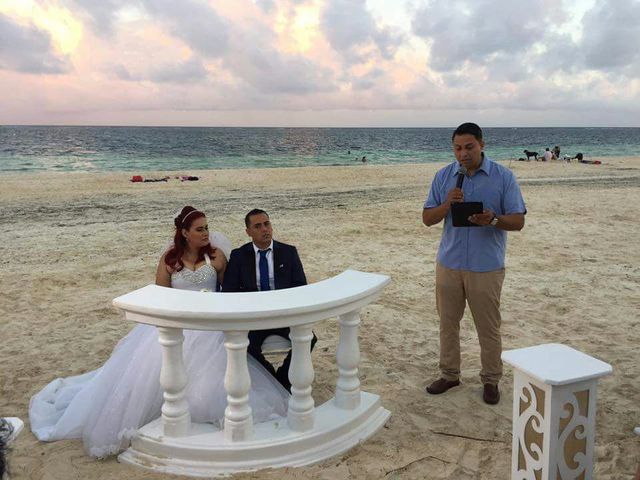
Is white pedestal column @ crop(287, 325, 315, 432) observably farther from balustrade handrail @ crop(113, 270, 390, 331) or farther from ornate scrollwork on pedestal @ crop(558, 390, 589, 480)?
ornate scrollwork on pedestal @ crop(558, 390, 589, 480)

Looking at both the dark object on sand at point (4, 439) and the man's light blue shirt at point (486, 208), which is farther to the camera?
the man's light blue shirt at point (486, 208)

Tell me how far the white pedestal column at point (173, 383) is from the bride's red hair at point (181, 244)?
4.03ft

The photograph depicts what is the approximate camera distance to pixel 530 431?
2.80 metres

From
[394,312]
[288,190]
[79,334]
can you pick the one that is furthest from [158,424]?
[288,190]

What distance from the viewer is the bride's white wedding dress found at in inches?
139

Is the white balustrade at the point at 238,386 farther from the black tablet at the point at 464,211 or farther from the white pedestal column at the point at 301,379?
the black tablet at the point at 464,211

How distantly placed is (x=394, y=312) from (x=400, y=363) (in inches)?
57.8

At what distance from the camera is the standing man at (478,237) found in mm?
4059

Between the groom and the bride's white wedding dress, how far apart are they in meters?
0.44

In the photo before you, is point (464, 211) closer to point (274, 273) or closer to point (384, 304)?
point (274, 273)

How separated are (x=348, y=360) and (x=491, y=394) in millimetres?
1361

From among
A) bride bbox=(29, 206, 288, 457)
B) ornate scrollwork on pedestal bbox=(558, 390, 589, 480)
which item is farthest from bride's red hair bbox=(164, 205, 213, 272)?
ornate scrollwork on pedestal bbox=(558, 390, 589, 480)

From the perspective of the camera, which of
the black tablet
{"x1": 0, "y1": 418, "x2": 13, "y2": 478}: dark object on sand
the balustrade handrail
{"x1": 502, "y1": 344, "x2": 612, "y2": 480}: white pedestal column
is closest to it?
{"x1": 0, "y1": 418, "x2": 13, "y2": 478}: dark object on sand

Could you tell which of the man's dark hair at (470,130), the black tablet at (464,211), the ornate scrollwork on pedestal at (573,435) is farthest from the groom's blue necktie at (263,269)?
the ornate scrollwork on pedestal at (573,435)
